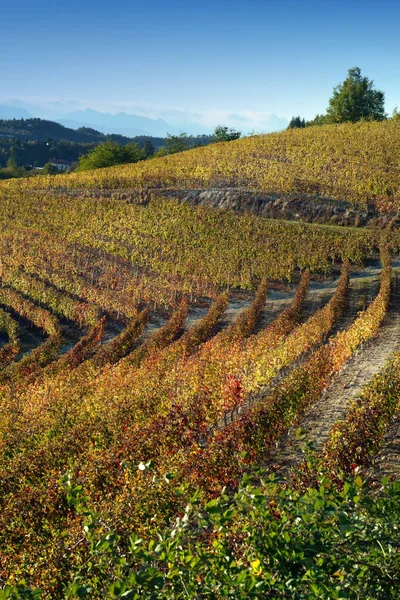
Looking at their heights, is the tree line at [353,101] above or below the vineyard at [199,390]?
above

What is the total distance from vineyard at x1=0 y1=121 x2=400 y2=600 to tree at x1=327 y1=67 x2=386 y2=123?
31589mm

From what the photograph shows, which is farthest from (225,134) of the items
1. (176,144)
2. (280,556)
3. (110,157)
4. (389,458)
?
(280,556)

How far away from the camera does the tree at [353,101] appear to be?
8638 centimetres

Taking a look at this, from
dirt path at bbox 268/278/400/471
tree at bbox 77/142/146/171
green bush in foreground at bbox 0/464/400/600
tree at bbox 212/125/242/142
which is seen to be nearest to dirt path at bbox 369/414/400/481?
dirt path at bbox 268/278/400/471

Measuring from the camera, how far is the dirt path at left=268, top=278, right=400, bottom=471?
40.2 ft

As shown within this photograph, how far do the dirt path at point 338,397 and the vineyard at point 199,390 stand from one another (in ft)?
0.26

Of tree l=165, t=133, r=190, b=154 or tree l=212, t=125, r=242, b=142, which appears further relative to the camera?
tree l=165, t=133, r=190, b=154

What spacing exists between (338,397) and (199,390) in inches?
165

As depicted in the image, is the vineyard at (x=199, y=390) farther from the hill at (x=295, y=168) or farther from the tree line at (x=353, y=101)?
the tree line at (x=353, y=101)

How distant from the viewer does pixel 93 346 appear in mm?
26312

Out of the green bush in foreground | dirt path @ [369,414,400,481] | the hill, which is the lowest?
dirt path @ [369,414,400,481]

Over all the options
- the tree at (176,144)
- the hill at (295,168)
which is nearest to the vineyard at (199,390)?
the hill at (295,168)

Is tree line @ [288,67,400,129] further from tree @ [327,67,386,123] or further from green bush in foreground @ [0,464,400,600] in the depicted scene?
green bush in foreground @ [0,464,400,600]

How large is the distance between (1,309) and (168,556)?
2869 cm
